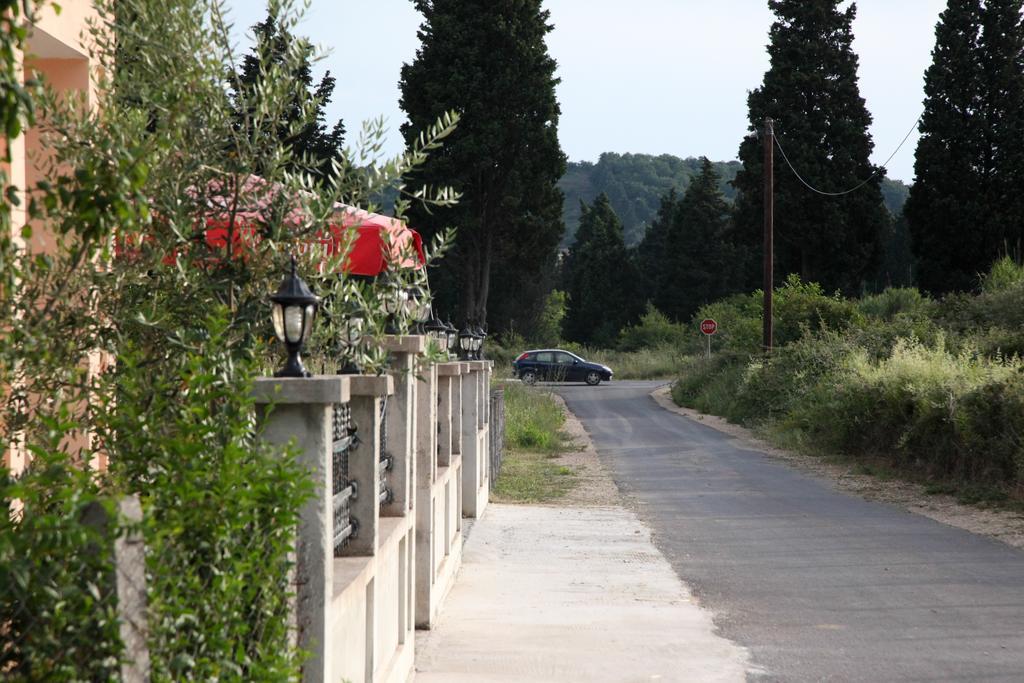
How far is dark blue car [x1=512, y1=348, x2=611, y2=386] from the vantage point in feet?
145

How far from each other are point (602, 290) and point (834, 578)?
217 ft

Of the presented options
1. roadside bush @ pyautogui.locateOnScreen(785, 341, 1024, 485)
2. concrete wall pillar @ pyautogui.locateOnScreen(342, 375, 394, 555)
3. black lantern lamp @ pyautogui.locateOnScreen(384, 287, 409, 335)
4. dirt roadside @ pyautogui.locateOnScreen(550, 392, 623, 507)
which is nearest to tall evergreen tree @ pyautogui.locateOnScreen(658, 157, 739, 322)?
dirt roadside @ pyautogui.locateOnScreen(550, 392, 623, 507)

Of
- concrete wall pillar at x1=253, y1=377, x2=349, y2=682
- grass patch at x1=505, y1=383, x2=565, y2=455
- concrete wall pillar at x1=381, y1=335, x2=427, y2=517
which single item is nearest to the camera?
concrete wall pillar at x1=253, y1=377, x2=349, y2=682

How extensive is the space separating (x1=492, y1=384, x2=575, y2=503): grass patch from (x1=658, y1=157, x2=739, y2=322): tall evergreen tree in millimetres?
40632

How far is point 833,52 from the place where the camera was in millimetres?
47312

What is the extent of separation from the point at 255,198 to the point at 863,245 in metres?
44.8

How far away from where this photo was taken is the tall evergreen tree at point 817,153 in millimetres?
46281

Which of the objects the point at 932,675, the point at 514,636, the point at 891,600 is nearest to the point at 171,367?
the point at 514,636

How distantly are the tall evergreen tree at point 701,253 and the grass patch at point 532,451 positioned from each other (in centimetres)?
4063

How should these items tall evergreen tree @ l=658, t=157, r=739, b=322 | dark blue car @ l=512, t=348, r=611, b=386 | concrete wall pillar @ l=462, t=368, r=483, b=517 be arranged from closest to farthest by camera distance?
concrete wall pillar @ l=462, t=368, r=483, b=517 → dark blue car @ l=512, t=348, r=611, b=386 → tall evergreen tree @ l=658, t=157, r=739, b=322

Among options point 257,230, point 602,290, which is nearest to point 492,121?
point 257,230

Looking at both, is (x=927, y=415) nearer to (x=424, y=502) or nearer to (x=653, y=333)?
(x=424, y=502)

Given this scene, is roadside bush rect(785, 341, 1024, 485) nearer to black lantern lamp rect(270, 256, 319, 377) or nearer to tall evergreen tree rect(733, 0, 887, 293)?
black lantern lamp rect(270, 256, 319, 377)

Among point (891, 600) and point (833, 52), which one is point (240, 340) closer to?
point (891, 600)
